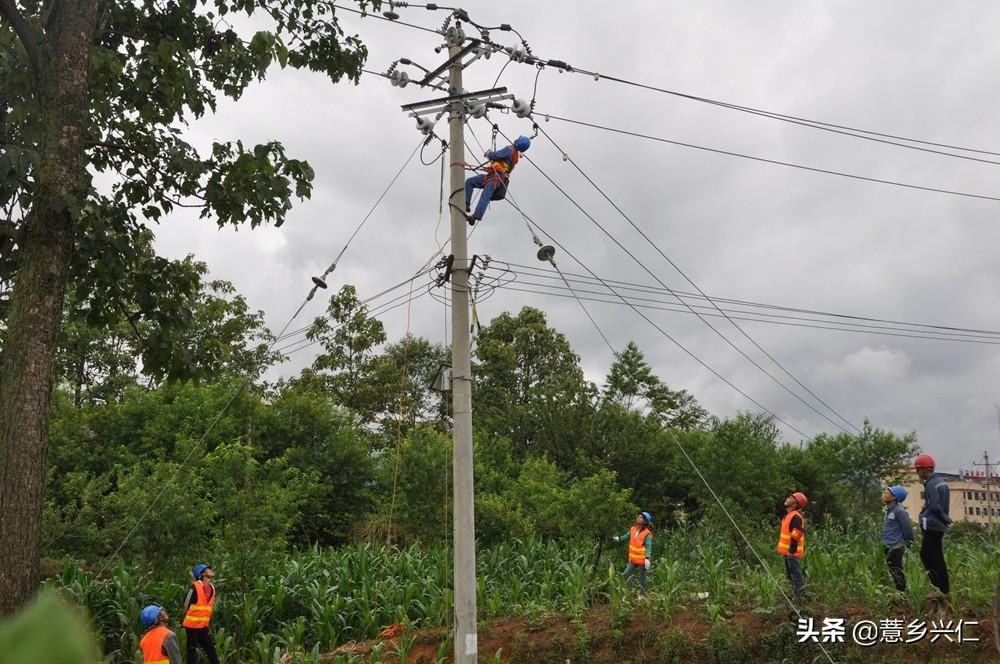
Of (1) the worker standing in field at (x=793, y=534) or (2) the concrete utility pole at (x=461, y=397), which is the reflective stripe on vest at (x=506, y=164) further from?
(1) the worker standing in field at (x=793, y=534)

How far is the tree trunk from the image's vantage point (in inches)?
286

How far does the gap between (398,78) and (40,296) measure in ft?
18.5

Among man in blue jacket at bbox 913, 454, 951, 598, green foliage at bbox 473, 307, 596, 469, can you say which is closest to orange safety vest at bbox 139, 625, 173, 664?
man in blue jacket at bbox 913, 454, 951, 598

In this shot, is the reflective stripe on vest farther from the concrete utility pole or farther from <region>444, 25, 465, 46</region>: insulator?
<region>444, 25, 465, 46</region>: insulator

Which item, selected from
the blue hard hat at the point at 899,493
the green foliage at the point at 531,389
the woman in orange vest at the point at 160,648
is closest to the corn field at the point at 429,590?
the blue hard hat at the point at 899,493

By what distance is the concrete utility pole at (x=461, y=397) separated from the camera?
9781mm

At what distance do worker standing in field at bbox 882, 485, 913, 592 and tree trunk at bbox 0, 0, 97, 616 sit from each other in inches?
384

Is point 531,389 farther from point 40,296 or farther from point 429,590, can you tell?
point 40,296

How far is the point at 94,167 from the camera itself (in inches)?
390

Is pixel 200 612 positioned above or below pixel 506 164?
below

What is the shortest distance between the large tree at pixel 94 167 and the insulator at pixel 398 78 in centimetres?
160

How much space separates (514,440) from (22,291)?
2414 cm

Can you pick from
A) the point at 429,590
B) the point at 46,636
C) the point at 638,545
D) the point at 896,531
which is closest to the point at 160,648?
the point at 429,590

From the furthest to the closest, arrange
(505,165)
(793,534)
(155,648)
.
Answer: (793,534) < (505,165) < (155,648)
